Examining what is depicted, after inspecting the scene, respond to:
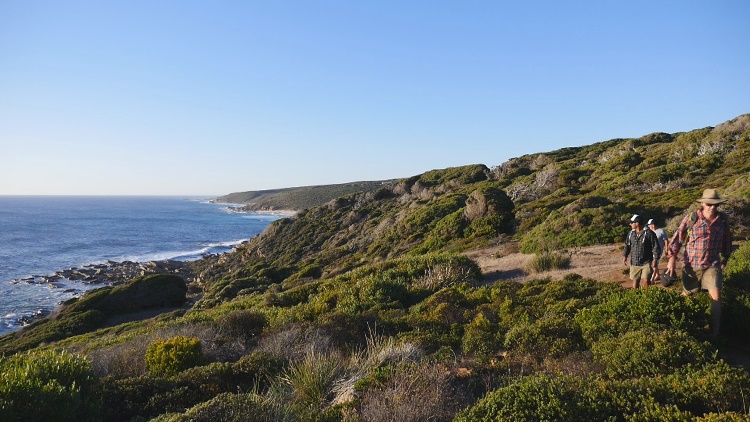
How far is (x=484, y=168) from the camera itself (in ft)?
163

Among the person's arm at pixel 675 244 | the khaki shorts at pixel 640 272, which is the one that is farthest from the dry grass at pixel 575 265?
the person's arm at pixel 675 244

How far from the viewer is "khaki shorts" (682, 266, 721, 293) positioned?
5.93 meters

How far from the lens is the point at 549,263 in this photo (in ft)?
41.3

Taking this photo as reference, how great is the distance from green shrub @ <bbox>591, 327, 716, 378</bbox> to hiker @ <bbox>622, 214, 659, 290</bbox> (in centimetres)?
321

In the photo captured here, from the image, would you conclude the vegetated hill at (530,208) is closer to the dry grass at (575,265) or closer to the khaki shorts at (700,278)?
the dry grass at (575,265)

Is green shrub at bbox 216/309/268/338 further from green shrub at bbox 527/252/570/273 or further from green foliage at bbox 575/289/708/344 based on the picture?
green shrub at bbox 527/252/570/273

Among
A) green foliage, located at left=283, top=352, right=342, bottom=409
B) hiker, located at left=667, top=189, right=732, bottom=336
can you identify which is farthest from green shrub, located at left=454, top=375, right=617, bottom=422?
hiker, located at left=667, top=189, right=732, bottom=336

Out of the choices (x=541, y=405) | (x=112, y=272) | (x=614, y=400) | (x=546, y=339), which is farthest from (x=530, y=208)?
(x=112, y=272)

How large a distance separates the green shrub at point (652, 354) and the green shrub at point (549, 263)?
7.13 meters

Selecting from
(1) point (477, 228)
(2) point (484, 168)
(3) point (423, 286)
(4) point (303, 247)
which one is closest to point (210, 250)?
(4) point (303, 247)

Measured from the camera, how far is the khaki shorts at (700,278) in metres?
5.93

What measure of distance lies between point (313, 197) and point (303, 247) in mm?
90315

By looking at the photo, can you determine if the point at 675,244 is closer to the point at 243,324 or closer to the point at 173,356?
the point at 173,356

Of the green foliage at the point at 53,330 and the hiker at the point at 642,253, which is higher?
the hiker at the point at 642,253
